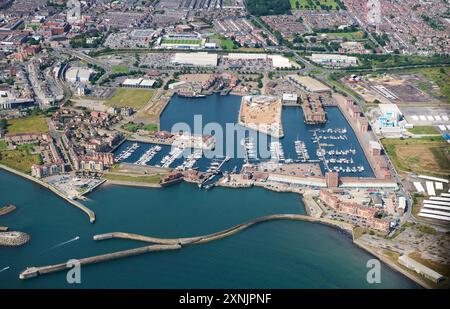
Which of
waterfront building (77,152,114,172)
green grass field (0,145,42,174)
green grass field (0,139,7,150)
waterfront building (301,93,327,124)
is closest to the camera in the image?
waterfront building (77,152,114,172)

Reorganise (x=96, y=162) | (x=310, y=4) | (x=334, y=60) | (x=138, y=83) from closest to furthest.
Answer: (x=96, y=162), (x=138, y=83), (x=334, y=60), (x=310, y=4)

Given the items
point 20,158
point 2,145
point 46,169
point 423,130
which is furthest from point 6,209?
point 423,130

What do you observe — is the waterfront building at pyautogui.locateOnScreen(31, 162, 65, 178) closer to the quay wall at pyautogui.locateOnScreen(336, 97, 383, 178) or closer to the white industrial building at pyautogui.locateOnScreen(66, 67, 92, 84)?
the white industrial building at pyautogui.locateOnScreen(66, 67, 92, 84)

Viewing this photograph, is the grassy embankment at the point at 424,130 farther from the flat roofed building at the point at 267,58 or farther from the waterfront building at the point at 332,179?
the flat roofed building at the point at 267,58

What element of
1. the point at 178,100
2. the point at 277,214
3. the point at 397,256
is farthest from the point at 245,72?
A: the point at 397,256

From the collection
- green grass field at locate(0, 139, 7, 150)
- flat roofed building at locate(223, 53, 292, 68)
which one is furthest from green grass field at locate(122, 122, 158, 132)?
flat roofed building at locate(223, 53, 292, 68)

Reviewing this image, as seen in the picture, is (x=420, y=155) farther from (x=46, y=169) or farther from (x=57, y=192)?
(x=46, y=169)
